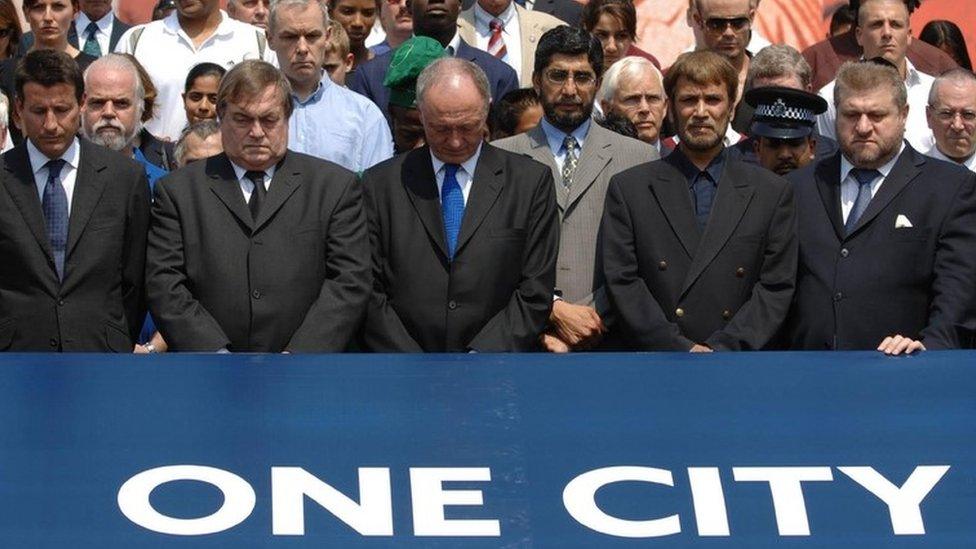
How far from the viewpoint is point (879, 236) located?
7309mm

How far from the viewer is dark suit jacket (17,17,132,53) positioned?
10.7 m

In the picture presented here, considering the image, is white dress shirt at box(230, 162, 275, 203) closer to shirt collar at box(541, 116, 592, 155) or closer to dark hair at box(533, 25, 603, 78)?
shirt collar at box(541, 116, 592, 155)

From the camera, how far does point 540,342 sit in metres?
7.51

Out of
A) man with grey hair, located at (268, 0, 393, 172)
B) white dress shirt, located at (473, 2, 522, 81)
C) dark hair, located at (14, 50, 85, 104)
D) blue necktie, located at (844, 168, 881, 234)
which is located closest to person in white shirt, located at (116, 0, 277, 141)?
man with grey hair, located at (268, 0, 393, 172)

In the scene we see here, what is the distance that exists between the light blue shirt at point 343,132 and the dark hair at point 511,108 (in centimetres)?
56

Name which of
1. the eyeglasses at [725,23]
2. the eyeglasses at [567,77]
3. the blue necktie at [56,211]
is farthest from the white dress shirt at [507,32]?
the blue necktie at [56,211]

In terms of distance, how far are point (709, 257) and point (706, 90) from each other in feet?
2.52

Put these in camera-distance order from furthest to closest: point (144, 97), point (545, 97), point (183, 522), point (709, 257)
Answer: point (144, 97), point (545, 97), point (709, 257), point (183, 522)

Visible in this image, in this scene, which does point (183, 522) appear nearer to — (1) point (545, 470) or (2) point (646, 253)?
(1) point (545, 470)

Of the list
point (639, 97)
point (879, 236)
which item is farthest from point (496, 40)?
point (879, 236)

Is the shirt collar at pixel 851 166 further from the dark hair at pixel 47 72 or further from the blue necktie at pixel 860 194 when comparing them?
the dark hair at pixel 47 72

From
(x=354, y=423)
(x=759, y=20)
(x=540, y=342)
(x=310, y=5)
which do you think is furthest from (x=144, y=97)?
(x=759, y=20)

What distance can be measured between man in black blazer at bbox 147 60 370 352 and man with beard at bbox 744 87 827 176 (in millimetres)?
2003

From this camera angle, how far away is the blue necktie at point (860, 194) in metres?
7.38
